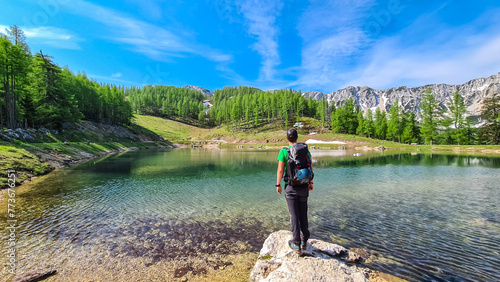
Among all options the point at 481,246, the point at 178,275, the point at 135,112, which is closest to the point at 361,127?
the point at 481,246

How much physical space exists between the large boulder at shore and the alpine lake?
76 cm

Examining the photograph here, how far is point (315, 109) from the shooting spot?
160 metres

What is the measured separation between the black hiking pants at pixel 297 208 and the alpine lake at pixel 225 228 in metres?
2.04

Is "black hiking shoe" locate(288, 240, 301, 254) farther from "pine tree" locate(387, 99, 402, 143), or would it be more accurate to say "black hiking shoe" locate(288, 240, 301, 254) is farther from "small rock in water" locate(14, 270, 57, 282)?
"pine tree" locate(387, 99, 402, 143)

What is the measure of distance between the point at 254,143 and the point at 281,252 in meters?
105

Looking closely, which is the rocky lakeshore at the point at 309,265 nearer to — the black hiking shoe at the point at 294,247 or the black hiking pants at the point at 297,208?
the black hiking shoe at the point at 294,247

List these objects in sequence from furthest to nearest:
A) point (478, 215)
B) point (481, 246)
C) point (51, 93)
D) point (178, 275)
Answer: point (51, 93) < point (478, 215) < point (481, 246) < point (178, 275)

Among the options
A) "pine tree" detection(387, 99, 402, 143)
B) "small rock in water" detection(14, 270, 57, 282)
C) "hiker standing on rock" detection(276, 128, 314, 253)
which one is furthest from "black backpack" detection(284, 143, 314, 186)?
"pine tree" detection(387, 99, 402, 143)

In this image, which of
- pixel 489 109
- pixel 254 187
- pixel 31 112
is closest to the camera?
pixel 254 187

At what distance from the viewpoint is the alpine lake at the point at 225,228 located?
6.97 m

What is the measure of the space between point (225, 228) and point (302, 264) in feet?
17.8

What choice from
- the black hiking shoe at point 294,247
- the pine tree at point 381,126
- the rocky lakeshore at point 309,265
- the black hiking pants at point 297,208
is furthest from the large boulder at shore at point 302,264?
the pine tree at point 381,126

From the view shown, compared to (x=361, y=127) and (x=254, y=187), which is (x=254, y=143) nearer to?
(x=361, y=127)

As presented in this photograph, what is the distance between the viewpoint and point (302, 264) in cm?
572
